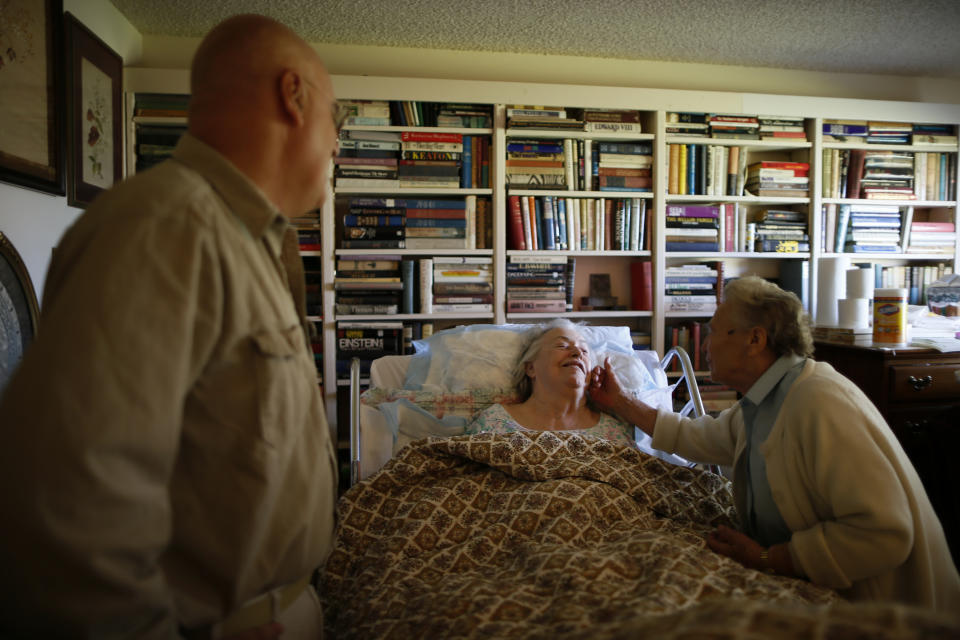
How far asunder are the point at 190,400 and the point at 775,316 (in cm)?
132

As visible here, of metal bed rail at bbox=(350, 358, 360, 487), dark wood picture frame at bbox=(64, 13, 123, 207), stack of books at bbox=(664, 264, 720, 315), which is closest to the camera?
metal bed rail at bbox=(350, 358, 360, 487)

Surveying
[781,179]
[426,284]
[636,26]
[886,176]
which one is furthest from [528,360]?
[886,176]

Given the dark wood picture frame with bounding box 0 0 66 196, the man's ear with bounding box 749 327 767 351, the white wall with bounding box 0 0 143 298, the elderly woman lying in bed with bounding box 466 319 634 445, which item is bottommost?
the elderly woman lying in bed with bounding box 466 319 634 445

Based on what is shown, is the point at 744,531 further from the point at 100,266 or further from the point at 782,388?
the point at 100,266

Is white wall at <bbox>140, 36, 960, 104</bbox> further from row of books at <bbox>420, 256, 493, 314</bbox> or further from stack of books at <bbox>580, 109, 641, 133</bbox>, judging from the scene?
row of books at <bbox>420, 256, 493, 314</bbox>

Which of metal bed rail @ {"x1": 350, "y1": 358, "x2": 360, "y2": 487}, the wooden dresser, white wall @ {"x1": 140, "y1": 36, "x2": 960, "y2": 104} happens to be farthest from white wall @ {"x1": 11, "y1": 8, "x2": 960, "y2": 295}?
metal bed rail @ {"x1": 350, "y1": 358, "x2": 360, "y2": 487}

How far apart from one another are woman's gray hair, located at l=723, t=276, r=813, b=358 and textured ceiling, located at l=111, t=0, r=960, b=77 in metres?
1.83

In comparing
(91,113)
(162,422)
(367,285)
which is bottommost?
(162,422)

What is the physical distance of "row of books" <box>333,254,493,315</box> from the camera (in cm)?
305

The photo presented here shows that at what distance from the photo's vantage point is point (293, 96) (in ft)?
2.61

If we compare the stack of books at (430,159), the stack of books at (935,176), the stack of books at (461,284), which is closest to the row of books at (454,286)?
the stack of books at (461,284)

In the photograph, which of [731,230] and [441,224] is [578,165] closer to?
[441,224]

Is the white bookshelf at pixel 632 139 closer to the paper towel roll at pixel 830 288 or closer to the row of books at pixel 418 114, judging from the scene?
the row of books at pixel 418 114

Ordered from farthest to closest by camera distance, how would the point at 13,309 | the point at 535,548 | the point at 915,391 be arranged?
the point at 915,391 → the point at 13,309 → the point at 535,548
